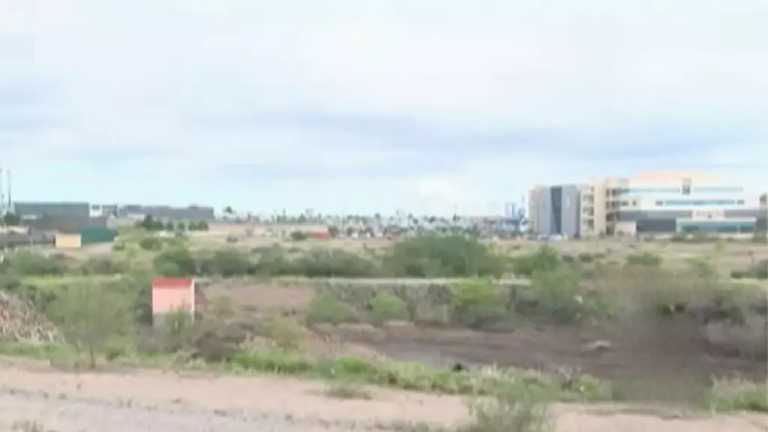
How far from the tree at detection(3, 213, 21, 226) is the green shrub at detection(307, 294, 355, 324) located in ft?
319

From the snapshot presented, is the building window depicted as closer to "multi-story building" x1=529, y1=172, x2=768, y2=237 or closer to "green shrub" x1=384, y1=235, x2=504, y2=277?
"multi-story building" x1=529, y1=172, x2=768, y2=237

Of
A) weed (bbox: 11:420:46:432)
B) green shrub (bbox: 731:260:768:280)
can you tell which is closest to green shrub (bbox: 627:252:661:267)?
weed (bbox: 11:420:46:432)

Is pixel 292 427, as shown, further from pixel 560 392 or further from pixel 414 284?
pixel 414 284

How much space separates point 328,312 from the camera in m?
74.4

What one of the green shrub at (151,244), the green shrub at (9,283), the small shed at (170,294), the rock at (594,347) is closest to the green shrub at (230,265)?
the green shrub at (151,244)

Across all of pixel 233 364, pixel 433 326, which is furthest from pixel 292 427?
pixel 433 326

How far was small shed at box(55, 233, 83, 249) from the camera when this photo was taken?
128812 millimetres

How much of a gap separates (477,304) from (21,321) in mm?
30703

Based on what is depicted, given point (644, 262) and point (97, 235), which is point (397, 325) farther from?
point (97, 235)

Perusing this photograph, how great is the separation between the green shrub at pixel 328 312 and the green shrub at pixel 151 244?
4506cm

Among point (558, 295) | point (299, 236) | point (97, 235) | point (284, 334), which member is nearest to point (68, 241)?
point (97, 235)

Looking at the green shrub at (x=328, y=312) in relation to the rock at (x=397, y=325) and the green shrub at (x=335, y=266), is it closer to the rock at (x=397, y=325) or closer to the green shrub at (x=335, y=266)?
the rock at (x=397, y=325)

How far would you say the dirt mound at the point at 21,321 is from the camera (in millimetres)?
51156

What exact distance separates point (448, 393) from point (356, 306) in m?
52.9
